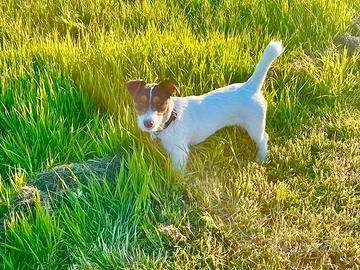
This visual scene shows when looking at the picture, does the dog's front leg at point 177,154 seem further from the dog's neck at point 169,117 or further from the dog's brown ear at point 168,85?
the dog's brown ear at point 168,85

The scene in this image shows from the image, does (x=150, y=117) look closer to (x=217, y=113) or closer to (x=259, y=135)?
(x=217, y=113)

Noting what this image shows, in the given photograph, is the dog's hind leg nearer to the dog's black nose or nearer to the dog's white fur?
the dog's white fur

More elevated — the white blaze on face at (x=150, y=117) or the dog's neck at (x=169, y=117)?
the white blaze on face at (x=150, y=117)

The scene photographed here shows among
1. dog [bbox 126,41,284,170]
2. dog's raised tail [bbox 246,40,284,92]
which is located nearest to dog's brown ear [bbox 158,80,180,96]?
dog [bbox 126,41,284,170]

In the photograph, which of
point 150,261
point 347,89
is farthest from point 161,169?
point 347,89

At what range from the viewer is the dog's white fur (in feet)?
10.1

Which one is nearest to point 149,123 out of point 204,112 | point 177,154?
point 177,154

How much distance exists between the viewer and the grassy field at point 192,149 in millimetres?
2699

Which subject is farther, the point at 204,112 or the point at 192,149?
the point at 192,149

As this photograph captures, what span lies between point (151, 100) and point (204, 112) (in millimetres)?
465

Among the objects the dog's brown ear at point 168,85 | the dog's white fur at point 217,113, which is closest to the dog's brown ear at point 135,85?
the dog's brown ear at point 168,85

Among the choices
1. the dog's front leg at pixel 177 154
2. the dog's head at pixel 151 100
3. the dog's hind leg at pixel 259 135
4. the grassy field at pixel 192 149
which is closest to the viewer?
the grassy field at pixel 192 149

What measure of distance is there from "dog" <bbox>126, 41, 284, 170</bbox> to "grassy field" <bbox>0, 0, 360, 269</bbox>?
0.13 meters

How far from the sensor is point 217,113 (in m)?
3.19
